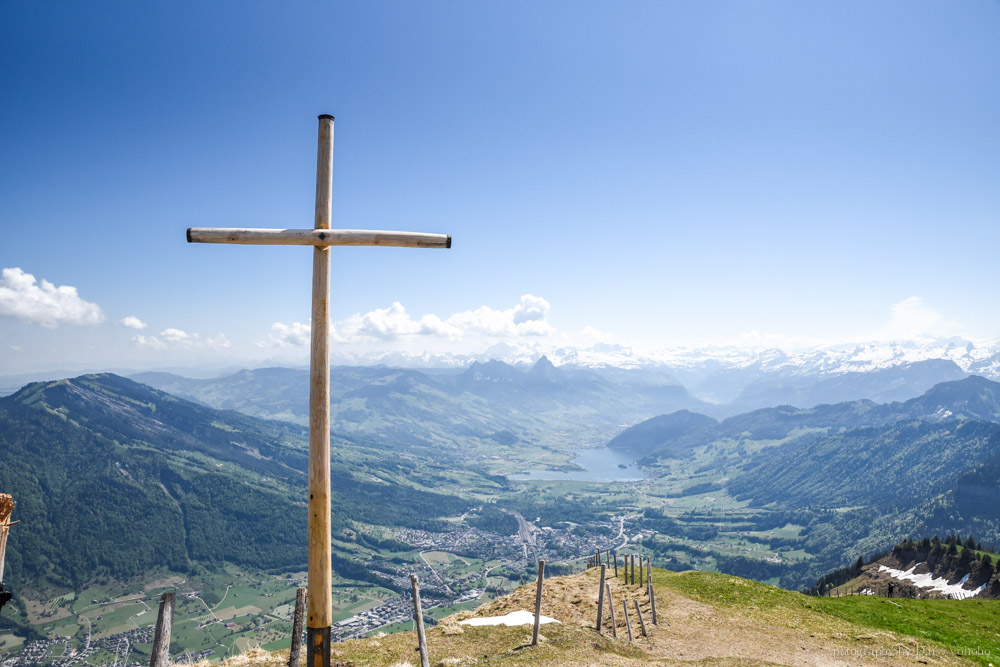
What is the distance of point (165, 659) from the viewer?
775cm

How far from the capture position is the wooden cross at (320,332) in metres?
7.37

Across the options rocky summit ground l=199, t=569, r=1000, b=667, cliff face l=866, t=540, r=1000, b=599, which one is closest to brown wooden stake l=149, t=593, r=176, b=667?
rocky summit ground l=199, t=569, r=1000, b=667

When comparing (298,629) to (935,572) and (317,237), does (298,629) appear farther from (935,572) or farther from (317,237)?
(935,572)

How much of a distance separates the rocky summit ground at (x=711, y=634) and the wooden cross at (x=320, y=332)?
7.11 m

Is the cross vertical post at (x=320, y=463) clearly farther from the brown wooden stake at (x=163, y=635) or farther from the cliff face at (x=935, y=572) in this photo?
the cliff face at (x=935, y=572)

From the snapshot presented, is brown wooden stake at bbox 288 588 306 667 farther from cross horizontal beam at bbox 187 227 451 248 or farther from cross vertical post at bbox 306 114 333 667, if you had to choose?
cross horizontal beam at bbox 187 227 451 248

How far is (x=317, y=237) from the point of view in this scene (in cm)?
772

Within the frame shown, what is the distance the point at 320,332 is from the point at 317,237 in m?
1.47

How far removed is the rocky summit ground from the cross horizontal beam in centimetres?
1078

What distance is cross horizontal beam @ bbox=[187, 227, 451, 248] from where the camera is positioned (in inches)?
303

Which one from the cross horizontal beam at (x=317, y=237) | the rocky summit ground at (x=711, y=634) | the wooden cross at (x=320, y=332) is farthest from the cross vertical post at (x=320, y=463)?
the rocky summit ground at (x=711, y=634)

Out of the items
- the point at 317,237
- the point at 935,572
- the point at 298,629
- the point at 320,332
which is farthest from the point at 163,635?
the point at 935,572

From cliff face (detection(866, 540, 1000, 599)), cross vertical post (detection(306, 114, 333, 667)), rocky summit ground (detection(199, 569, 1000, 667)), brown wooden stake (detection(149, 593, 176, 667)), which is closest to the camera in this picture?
cross vertical post (detection(306, 114, 333, 667))

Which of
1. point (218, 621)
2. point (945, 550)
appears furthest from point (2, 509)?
point (218, 621)
